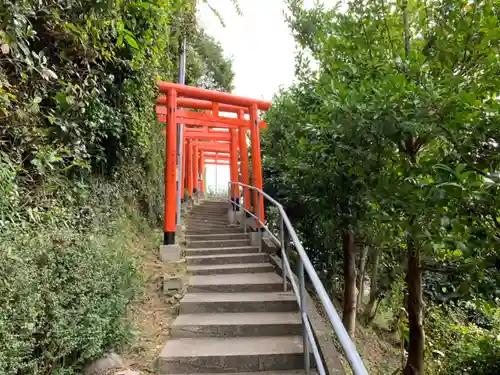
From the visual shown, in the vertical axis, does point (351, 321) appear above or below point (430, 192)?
below

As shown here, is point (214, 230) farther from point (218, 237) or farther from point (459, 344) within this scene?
point (459, 344)

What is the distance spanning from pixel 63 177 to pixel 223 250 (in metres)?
2.80

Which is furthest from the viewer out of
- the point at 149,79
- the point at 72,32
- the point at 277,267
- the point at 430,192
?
the point at 149,79

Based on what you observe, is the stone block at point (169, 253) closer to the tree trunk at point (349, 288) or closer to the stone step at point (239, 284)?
the stone step at point (239, 284)

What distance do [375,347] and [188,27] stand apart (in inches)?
302

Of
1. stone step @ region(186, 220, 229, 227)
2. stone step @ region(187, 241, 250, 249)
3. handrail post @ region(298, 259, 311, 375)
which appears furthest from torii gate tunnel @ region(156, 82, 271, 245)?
handrail post @ region(298, 259, 311, 375)

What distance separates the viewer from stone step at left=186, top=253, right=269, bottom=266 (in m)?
4.60

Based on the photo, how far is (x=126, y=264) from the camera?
3.31m

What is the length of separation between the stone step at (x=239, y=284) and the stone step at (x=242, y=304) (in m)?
0.17

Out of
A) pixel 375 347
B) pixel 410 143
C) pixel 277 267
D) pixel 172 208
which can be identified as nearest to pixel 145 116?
pixel 172 208

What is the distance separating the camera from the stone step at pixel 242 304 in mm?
3201

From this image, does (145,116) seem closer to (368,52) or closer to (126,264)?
(126,264)

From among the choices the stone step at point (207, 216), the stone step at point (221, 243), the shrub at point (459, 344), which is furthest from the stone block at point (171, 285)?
the stone step at point (207, 216)

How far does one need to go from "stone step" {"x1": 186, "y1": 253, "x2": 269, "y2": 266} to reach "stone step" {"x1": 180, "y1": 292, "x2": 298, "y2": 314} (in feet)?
3.84
